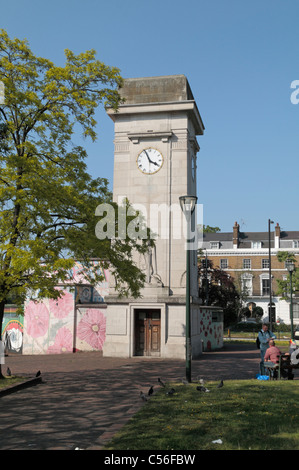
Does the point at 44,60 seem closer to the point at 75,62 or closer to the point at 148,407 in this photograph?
the point at 75,62

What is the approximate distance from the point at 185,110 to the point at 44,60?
11134mm

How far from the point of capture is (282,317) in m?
69.8

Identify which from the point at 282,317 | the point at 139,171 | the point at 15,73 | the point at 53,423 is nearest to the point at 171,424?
the point at 53,423

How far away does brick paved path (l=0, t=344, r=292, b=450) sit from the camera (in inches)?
311

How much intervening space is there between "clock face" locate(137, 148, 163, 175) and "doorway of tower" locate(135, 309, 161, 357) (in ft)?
25.5

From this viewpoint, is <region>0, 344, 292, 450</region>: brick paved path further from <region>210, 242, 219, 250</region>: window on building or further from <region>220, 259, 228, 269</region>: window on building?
<region>210, 242, 219, 250</region>: window on building

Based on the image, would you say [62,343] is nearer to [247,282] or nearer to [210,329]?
[210,329]

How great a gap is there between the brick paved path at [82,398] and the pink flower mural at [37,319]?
592 centimetres

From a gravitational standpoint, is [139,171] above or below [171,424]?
above

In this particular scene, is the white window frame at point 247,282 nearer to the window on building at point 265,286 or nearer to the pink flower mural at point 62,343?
the window on building at point 265,286

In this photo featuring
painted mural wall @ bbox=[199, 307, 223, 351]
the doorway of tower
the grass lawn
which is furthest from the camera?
painted mural wall @ bbox=[199, 307, 223, 351]

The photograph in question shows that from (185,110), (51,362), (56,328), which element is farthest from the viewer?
(56,328)

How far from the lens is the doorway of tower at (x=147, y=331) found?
24.3 m

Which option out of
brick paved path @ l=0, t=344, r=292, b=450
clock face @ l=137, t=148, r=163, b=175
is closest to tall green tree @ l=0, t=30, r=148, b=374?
brick paved path @ l=0, t=344, r=292, b=450
